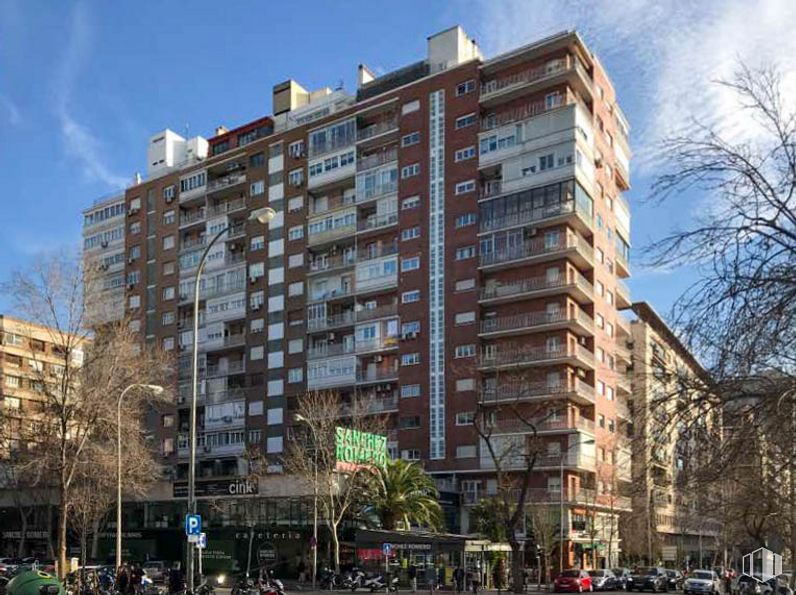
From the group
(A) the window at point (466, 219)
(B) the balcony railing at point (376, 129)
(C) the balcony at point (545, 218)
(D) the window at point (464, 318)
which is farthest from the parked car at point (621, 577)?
(B) the balcony railing at point (376, 129)

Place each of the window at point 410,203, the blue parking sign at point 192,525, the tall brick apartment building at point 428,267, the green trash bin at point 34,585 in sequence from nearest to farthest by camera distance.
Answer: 1. the green trash bin at point 34,585
2. the blue parking sign at point 192,525
3. the tall brick apartment building at point 428,267
4. the window at point 410,203

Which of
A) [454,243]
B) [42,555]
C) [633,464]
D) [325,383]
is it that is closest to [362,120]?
[454,243]

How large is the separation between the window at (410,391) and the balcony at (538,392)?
5656 mm

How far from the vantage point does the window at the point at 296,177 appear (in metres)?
78.8

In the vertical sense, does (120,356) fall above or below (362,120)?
below

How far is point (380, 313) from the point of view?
232ft

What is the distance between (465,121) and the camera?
68938 millimetres

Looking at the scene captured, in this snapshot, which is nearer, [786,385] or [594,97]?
[786,385]

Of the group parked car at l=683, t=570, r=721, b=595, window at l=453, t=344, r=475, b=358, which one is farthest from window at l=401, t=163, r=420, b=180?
parked car at l=683, t=570, r=721, b=595

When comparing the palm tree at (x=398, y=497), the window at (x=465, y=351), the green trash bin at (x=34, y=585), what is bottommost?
the palm tree at (x=398, y=497)

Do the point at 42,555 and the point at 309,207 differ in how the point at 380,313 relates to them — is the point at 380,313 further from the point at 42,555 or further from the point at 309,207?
the point at 42,555

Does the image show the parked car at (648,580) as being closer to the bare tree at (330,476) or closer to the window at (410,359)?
the bare tree at (330,476)

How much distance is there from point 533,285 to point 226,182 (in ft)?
112

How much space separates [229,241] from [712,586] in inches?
2067
